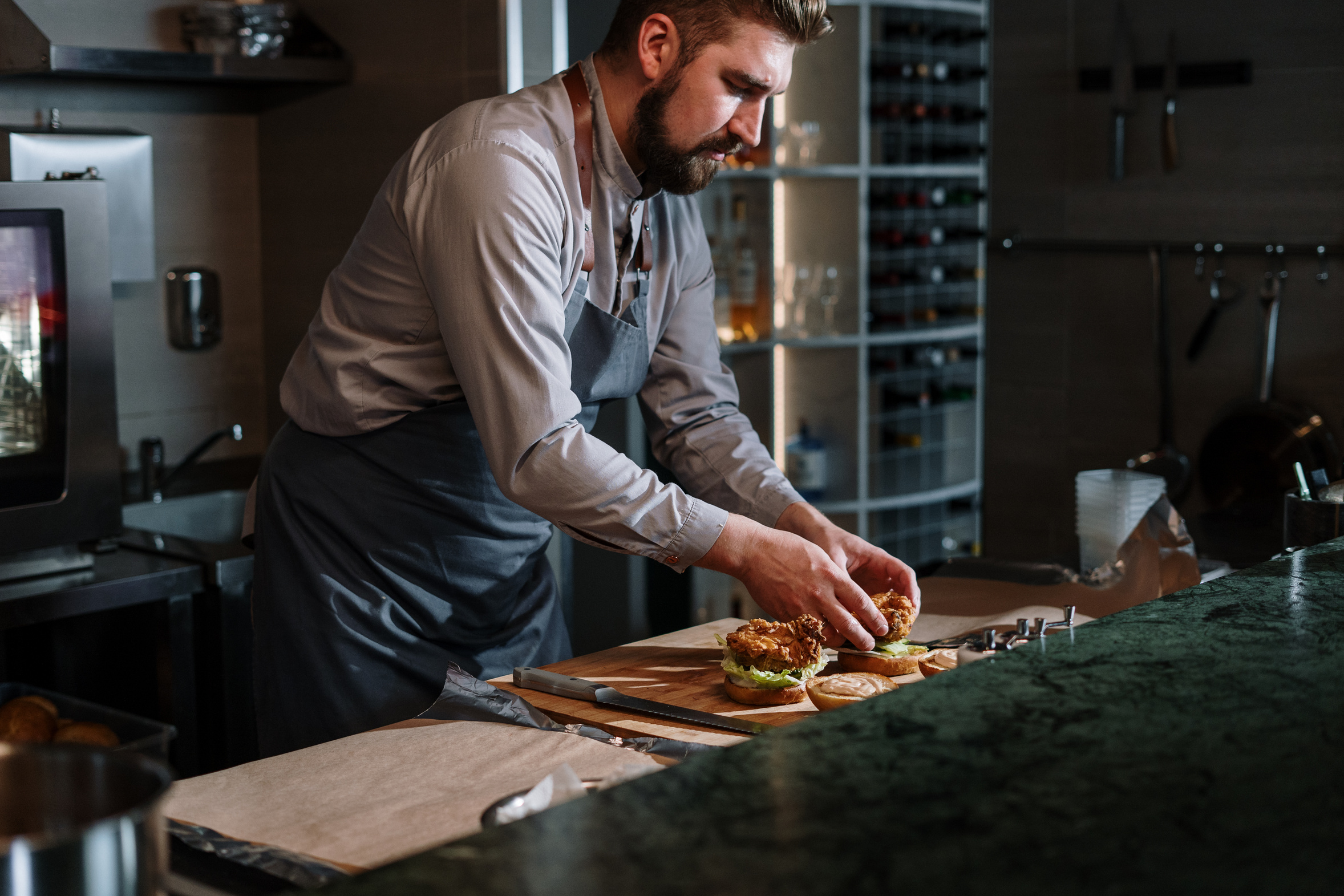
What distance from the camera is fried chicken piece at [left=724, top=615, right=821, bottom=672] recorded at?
1.36 meters

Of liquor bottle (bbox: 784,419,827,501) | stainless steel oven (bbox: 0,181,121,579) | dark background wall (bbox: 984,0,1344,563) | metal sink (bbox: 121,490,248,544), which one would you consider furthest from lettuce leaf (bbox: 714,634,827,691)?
liquor bottle (bbox: 784,419,827,501)

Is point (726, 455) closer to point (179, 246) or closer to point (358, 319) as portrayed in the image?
point (358, 319)

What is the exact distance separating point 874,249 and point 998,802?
3.35 meters

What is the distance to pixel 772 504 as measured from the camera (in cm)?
175

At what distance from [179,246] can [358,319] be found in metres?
1.49

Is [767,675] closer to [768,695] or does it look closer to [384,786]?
[768,695]

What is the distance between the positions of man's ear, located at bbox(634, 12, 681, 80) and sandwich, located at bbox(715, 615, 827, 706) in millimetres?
660

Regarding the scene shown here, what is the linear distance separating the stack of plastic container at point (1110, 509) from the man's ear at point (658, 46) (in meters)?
0.80

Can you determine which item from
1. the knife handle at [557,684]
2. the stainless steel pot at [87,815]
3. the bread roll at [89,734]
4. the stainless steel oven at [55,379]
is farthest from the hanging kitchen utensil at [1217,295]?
the stainless steel pot at [87,815]

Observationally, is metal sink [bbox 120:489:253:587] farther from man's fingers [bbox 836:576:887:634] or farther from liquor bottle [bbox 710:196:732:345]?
liquor bottle [bbox 710:196:732:345]

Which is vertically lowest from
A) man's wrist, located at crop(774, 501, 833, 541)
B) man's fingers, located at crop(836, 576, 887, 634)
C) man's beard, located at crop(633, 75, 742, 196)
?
man's fingers, located at crop(836, 576, 887, 634)

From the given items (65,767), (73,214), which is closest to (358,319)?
(73,214)

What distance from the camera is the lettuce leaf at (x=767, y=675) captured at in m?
1.36

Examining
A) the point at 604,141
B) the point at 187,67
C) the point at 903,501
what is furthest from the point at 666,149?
the point at 903,501
